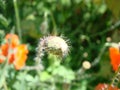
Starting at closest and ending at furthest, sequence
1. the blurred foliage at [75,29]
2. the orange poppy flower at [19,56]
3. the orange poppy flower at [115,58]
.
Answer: the orange poppy flower at [115,58], the orange poppy flower at [19,56], the blurred foliage at [75,29]

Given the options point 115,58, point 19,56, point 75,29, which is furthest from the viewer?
point 75,29

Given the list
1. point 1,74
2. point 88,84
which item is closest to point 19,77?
point 1,74

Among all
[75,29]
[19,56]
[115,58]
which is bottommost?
[115,58]

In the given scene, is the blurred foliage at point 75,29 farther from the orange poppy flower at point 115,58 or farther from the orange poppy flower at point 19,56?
the orange poppy flower at point 115,58

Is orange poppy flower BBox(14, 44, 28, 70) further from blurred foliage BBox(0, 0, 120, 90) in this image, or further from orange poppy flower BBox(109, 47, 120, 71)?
orange poppy flower BBox(109, 47, 120, 71)

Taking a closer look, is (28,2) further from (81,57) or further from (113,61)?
(113,61)

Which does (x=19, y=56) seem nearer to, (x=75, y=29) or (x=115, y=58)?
(x=115, y=58)

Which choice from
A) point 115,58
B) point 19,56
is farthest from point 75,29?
point 115,58

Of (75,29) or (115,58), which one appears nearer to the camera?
(115,58)

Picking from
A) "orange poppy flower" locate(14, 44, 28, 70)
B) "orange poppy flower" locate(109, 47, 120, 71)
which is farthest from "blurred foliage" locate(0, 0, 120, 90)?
"orange poppy flower" locate(109, 47, 120, 71)

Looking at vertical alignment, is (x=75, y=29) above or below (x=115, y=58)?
above

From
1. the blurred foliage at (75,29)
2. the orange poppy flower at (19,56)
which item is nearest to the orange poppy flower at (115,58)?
the orange poppy flower at (19,56)

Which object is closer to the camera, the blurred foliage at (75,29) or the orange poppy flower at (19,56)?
the orange poppy flower at (19,56)
